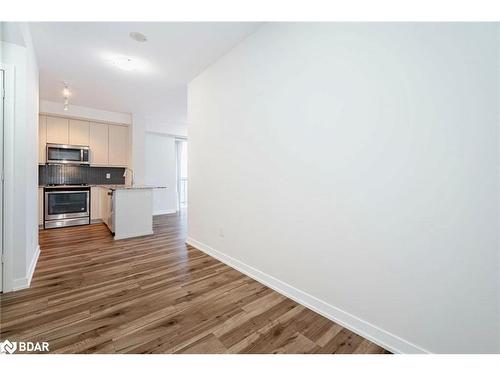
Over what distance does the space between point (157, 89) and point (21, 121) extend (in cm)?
231

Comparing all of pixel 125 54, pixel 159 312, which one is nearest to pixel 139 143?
pixel 125 54

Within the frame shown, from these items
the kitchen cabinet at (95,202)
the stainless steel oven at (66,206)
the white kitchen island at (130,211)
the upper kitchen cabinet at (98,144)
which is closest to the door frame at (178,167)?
the upper kitchen cabinet at (98,144)

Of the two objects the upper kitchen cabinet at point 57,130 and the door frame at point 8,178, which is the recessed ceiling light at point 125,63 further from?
the upper kitchen cabinet at point 57,130

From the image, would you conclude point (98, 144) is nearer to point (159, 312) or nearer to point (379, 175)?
point (159, 312)

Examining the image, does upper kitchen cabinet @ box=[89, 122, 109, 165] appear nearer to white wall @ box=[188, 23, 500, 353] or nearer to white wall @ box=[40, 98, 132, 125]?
white wall @ box=[40, 98, 132, 125]

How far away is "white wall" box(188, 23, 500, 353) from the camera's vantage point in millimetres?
1163

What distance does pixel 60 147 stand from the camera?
4.79 m

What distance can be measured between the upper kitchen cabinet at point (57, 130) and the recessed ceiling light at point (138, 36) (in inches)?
144

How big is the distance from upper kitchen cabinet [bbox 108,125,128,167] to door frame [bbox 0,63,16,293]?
3668 millimetres

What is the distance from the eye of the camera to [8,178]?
208 cm

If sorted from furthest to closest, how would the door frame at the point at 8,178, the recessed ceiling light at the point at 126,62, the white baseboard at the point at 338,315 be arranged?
the recessed ceiling light at the point at 126,62 < the door frame at the point at 8,178 < the white baseboard at the point at 338,315

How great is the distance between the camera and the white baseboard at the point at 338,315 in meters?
1.42
